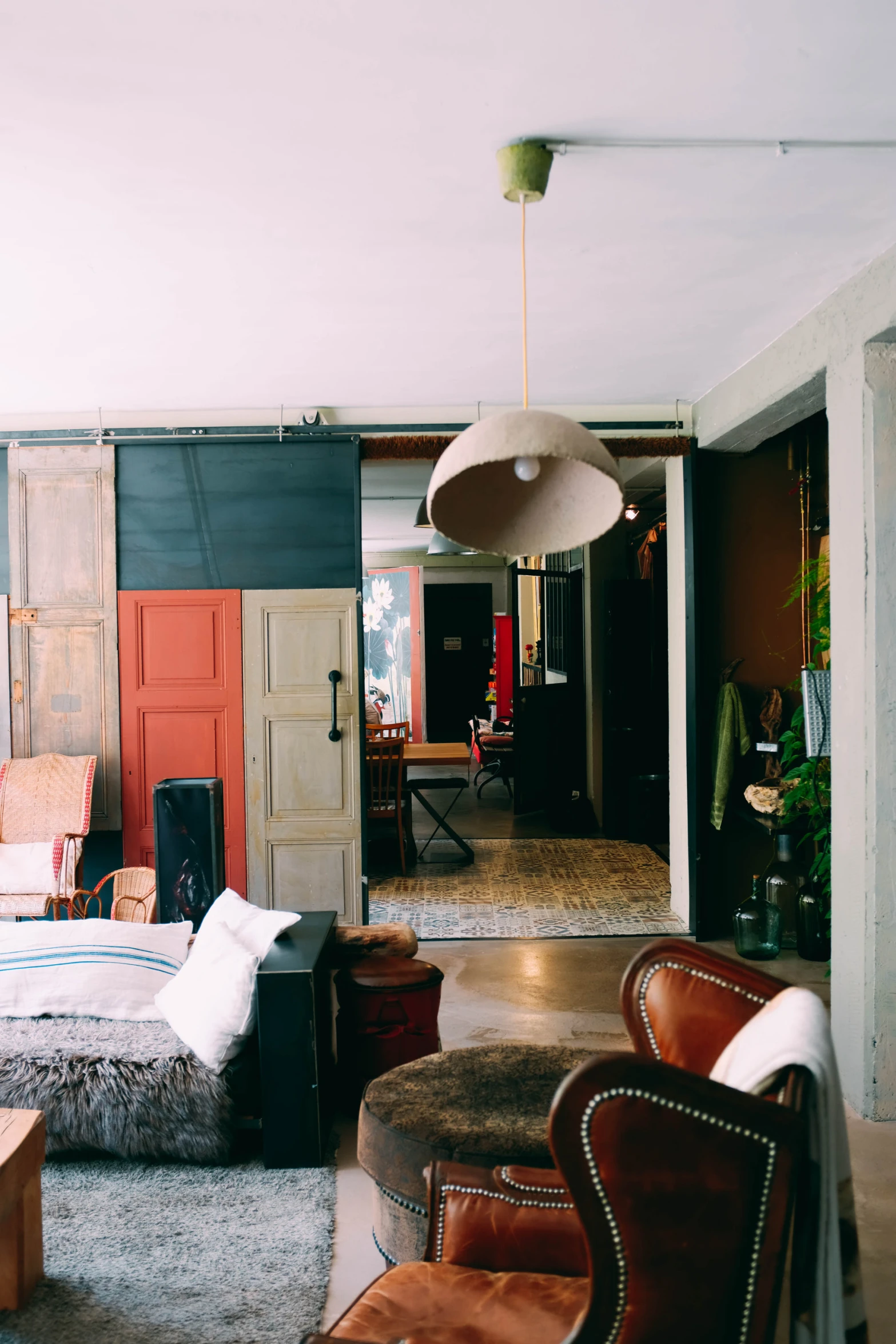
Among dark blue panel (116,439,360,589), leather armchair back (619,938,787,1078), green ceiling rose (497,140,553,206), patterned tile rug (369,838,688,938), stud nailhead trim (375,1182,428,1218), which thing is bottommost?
patterned tile rug (369,838,688,938)

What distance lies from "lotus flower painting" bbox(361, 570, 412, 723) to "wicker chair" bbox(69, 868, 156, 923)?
9162 millimetres

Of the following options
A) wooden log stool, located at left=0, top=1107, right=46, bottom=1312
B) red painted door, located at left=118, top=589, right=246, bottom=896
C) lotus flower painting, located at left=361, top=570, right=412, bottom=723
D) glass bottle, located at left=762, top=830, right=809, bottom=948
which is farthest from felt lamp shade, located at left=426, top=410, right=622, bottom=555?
lotus flower painting, located at left=361, top=570, right=412, bottom=723

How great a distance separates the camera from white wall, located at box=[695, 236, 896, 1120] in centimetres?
357

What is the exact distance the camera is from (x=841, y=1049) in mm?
3840

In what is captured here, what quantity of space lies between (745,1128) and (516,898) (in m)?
5.23

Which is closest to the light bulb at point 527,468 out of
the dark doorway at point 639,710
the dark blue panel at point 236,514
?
the dark blue panel at point 236,514

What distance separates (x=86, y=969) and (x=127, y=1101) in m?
0.64

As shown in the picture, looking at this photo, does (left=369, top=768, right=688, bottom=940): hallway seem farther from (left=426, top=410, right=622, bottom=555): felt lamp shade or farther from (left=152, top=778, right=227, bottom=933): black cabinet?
(left=426, top=410, right=622, bottom=555): felt lamp shade

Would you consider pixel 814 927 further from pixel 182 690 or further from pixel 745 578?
pixel 182 690

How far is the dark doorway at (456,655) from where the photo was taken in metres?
14.9

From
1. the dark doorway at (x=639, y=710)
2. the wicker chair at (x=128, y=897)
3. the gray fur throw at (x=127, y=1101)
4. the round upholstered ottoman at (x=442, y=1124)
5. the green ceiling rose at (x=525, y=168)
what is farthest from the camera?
the dark doorway at (x=639, y=710)

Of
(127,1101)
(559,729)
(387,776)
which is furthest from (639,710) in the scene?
(127,1101)

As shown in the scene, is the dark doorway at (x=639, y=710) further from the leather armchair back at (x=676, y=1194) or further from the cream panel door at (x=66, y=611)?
the leather armchair back at (x=676, y=1194)

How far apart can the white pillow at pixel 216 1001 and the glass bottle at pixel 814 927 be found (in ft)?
10.6
